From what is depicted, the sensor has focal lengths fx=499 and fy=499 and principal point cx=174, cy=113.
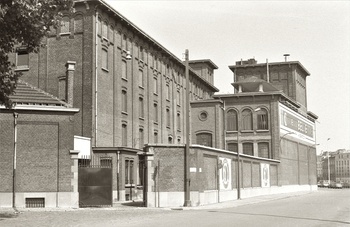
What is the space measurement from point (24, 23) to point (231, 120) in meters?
50.0

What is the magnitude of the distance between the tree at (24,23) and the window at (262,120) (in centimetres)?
4733

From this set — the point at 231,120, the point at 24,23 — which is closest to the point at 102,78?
the point at 24,23

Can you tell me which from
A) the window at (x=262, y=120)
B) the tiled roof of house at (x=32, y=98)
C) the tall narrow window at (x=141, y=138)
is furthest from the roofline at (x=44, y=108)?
the window at (x=262, y=120)

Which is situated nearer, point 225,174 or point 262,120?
point 225,174

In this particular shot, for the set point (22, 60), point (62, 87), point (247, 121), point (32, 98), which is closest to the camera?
point (32, 98)

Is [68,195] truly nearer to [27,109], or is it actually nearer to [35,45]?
[27,109]

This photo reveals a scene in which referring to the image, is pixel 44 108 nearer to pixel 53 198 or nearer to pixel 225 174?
pixel 53 198

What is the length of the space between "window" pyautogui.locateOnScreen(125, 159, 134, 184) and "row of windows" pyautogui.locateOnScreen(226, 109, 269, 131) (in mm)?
26942

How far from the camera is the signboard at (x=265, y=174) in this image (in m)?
49.9

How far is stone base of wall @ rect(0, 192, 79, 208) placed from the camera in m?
27.0

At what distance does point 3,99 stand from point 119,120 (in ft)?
67.6

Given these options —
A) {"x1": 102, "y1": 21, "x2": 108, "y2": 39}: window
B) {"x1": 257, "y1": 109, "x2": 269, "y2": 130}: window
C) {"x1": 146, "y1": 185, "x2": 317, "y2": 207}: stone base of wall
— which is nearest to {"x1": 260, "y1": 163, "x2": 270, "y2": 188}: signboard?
{"x1": 146, "y1": 185, "x2": 317, "y2": 207}: stone base of wall

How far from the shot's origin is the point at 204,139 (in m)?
61.9

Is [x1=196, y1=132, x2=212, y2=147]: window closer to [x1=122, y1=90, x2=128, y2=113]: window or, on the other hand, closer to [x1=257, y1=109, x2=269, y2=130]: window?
[x1=257, y1=109, x2=269, y2=130]: window
